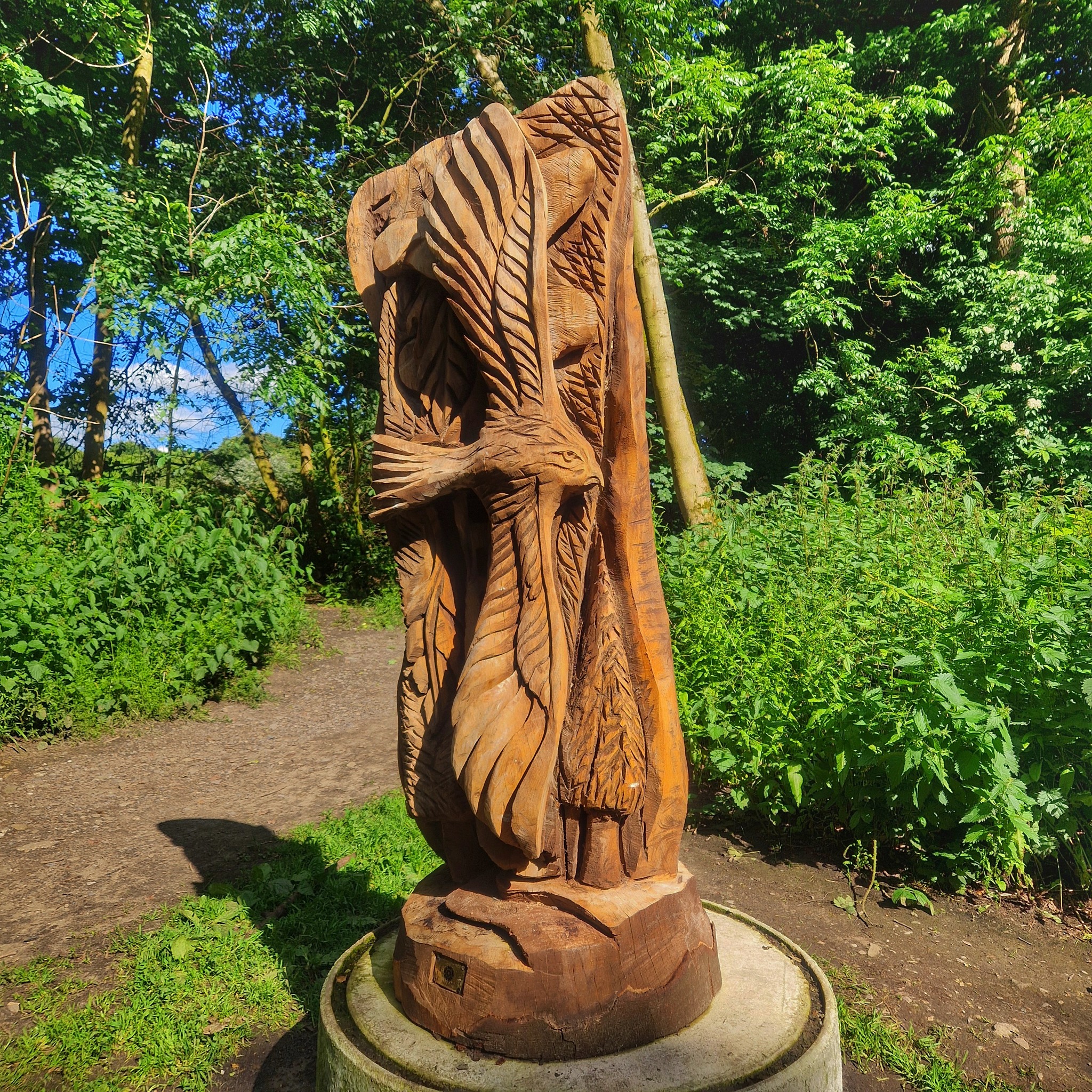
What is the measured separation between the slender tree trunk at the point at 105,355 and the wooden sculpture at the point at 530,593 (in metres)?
7.63

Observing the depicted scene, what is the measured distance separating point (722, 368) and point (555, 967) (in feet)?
41.2

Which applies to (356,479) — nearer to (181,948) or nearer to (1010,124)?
(181,948)

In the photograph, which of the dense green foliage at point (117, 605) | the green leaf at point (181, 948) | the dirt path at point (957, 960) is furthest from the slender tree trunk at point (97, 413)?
the dirt path at point (957, 960)

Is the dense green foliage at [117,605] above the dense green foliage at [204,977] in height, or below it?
above

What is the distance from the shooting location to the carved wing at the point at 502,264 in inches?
63.8

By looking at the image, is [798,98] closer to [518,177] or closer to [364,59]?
[364,59]

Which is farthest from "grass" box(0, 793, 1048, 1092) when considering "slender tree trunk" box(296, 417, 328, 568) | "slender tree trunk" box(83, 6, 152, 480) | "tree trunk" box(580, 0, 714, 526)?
"slender tree trunk" box(296, 417, 328, 568)

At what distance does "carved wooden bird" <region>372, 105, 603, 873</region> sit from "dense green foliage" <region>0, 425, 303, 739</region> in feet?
16.2

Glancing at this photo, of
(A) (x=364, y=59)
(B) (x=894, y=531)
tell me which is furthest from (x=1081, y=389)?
(A) (x=364, y=59)

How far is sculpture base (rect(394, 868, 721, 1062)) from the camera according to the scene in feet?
5.12

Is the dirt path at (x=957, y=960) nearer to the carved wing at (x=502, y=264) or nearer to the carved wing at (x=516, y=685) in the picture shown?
the carved wing at (x=516, y=685)

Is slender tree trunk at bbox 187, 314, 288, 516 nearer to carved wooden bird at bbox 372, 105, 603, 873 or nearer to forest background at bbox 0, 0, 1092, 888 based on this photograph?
forest background at bbox 0, 0, 1092, 888

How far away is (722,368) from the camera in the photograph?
13.1 m

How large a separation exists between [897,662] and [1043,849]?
45.5 inches
